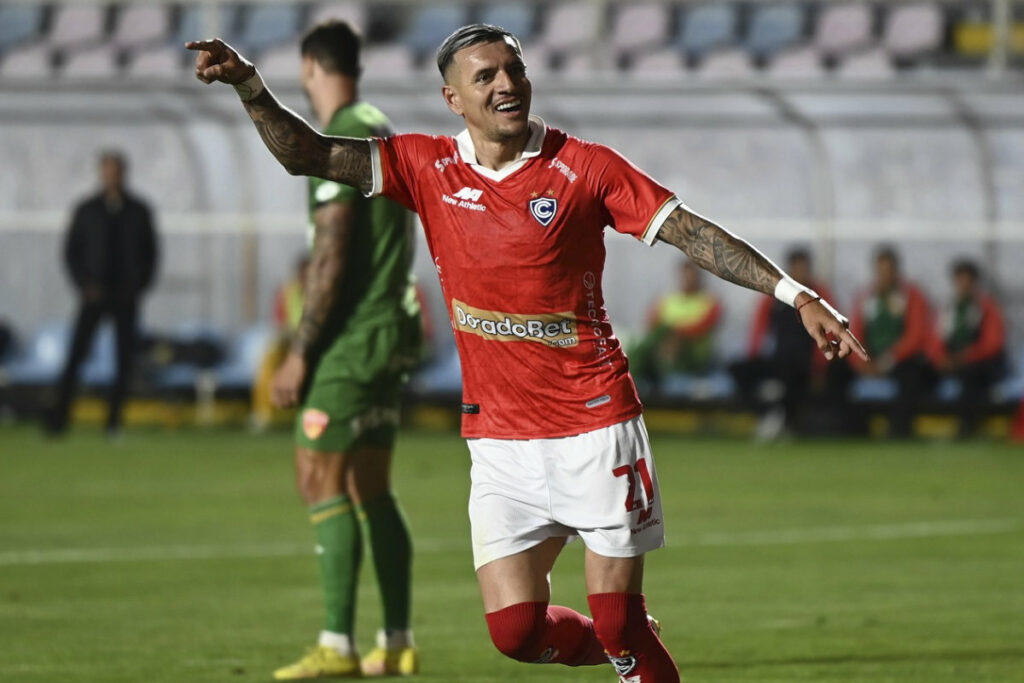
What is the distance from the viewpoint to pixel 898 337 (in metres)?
19.0

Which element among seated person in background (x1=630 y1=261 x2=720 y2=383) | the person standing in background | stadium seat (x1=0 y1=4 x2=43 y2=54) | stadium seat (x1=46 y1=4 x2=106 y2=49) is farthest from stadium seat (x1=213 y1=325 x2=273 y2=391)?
stadium seat (x1=0 y1=4 x2=43 y2=54)

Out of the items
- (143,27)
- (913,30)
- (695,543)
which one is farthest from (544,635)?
(143,27)

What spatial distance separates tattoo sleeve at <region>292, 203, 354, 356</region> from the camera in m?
7.08

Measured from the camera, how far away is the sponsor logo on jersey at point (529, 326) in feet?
17.9

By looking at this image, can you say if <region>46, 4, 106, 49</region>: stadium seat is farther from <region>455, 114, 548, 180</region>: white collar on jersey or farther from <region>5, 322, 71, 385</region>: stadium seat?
<region>455, 114, 548, 180</region>: white collar on jersey

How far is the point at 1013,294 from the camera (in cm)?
2138

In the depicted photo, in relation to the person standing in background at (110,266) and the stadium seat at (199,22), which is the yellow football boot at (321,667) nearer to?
the person standing in background at (110,266)

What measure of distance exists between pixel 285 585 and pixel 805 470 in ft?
23.7

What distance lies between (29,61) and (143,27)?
1.58 m

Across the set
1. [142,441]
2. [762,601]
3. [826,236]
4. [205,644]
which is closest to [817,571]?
[762,601]

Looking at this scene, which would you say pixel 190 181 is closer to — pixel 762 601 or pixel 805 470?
pixel 805 470

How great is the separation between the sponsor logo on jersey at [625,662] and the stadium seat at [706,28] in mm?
20221

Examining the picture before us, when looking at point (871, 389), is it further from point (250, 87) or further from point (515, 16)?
point (250, 87)

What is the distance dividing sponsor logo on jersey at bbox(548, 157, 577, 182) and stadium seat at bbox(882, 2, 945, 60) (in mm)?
Result: 19459
